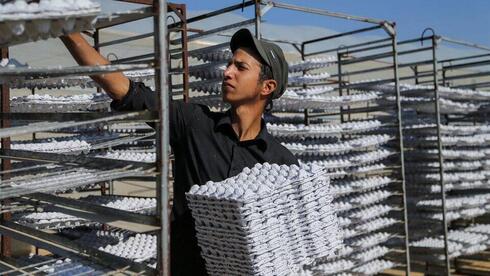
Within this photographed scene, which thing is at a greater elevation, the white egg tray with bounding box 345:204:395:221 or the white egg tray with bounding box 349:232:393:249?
the white egg tray with bounding box 345:204:395:221

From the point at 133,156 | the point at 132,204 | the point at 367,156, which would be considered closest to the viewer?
the point at 133,156

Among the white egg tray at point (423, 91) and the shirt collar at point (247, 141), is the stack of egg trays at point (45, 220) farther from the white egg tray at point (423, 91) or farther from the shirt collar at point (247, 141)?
the white egg tray at point (423, 91)

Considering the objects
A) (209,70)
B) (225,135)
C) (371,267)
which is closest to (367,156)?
(371,267)

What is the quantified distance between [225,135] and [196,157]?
156 mm

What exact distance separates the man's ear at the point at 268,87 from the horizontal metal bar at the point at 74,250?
97 cm

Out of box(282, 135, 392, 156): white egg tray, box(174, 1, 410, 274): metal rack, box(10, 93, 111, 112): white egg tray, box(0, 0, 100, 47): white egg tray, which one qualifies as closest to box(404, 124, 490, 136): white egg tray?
box(174, 1, 410, 274): metal rack

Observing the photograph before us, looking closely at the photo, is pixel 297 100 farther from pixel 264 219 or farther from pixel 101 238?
Result: pixel 264 219

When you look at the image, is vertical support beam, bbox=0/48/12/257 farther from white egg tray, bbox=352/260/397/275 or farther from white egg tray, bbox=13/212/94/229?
white egg tray, bbox=352/260/397/275

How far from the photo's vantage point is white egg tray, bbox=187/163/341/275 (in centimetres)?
167

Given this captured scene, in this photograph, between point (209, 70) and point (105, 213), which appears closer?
point (105, 213)

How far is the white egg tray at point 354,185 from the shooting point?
17.1ft

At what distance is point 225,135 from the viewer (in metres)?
2.21

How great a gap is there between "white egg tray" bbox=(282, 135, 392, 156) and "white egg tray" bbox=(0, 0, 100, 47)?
355cm

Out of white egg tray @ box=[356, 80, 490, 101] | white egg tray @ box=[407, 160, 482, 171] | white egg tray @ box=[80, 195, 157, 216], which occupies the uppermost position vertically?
white egg tray @ box=[356, 80, 490, 101]
